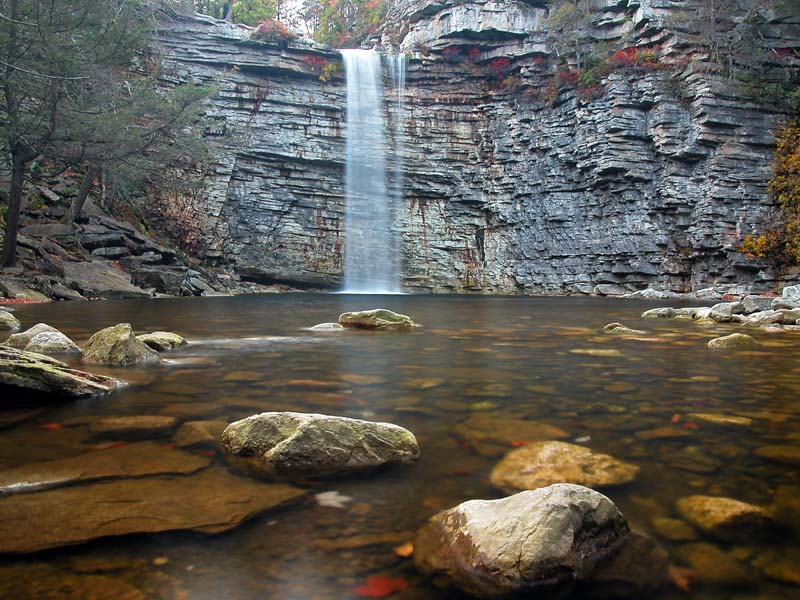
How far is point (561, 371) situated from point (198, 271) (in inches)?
851

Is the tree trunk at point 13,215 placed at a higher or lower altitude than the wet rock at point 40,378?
higher

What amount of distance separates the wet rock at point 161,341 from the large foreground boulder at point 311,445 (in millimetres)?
3575

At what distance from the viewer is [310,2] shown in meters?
45.3

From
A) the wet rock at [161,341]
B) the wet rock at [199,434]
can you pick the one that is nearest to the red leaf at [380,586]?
the wet rock at [199,434]

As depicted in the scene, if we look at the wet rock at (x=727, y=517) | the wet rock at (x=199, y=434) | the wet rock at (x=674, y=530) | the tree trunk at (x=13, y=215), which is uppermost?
the tree trunk at (x=13, y=215)

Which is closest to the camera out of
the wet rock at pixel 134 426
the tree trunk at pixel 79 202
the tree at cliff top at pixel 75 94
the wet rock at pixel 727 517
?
the wet rock at pixel 727 517

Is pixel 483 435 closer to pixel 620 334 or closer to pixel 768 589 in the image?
pixel 768 589

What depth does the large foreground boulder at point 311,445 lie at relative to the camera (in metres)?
2.36

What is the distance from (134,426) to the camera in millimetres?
2920

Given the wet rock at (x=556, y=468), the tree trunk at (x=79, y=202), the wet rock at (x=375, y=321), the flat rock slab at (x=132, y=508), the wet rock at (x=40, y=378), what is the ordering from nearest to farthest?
the flat rock slab at (x=132, y=508) < the wet rock at (x=556, y=468) < the wet rock at (x=40, y=378) < the wet rock at (x=375, y=321) < the tree trunk at (x=79, y=202)

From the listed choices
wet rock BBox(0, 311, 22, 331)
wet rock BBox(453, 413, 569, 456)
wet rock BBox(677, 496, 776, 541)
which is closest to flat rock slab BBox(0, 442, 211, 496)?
wet rock BBox(453, 413, 569, 456)

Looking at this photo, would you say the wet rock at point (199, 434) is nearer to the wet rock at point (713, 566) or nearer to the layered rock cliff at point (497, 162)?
the wet rock at point (713, 566)

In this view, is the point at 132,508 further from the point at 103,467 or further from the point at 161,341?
the point at 161,341

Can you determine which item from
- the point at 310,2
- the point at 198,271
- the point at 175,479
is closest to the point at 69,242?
the point at 198,271
